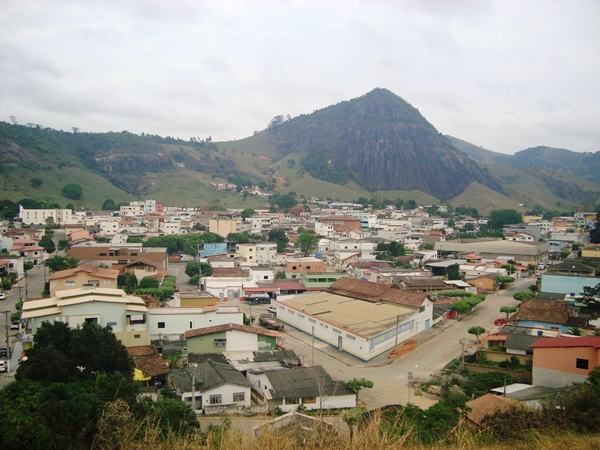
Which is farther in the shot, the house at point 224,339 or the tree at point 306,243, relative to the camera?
the tree at point 306,243

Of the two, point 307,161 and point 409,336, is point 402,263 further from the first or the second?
point 307,161

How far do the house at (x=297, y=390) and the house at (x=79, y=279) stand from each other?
350 inches

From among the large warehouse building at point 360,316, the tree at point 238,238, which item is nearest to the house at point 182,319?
the large warehouse building at point 360,316

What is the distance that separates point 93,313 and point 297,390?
18.9ft

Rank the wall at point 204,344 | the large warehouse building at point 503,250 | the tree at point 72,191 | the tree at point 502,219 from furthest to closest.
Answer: the tree at point 72,191, the tree at point 502,219, the large warehouse building at point 503,250, the wall at point 204,344

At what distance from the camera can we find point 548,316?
1573cm

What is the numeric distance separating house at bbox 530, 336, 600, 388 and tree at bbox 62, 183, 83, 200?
5243cm

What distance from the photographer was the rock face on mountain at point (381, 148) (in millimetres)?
96062

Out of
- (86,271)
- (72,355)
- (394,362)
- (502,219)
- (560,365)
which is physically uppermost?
(502,219)

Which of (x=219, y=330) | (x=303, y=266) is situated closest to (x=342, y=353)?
(x=219, y=330)

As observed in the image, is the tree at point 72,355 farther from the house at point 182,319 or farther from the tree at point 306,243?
the tree at point 306,243

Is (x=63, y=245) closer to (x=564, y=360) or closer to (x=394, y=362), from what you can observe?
(x=394, y=362)

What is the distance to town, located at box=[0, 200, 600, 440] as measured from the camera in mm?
10242

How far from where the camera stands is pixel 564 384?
10109 mm
